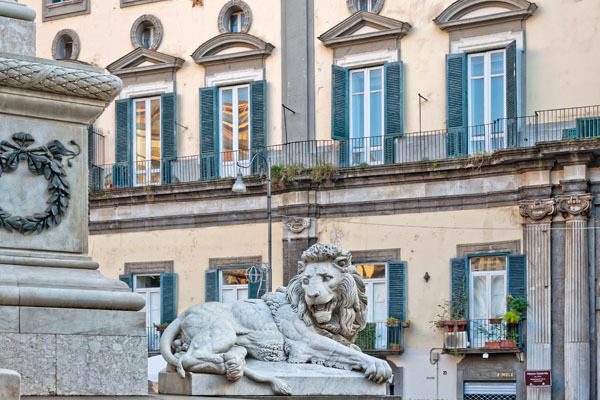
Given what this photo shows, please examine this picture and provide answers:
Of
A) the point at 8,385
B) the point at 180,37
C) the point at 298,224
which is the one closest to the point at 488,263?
the point at 298,224

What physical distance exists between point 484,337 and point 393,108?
17.2 ft

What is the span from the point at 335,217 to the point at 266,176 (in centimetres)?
169

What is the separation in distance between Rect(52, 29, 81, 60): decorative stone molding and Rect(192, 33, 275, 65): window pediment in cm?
337

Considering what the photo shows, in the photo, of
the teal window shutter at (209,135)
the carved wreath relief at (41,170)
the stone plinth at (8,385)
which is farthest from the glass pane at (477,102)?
the stone plinth at (8,385)

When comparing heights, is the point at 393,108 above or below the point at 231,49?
below

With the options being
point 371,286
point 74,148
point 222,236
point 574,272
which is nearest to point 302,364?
point 74,148

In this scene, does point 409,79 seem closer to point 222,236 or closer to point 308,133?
point 308,133

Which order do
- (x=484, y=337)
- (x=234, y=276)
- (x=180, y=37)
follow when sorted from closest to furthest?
(x=484, y=337)
(x=234, y=276)
(x=180, y=37)

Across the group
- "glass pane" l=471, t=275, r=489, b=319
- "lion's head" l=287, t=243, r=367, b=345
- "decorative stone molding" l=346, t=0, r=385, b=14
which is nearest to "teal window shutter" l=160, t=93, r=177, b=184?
"decorative stone molding" l=346, t=0, r=385, b=14

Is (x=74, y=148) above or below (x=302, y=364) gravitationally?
above

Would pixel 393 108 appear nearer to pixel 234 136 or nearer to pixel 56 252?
pixel 234 136

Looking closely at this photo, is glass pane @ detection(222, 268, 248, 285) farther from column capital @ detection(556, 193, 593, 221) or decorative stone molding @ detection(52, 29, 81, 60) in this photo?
column capital @ detection(556, 193, 593, 221)

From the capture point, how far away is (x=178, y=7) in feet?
132

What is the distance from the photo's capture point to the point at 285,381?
27.4 feet
